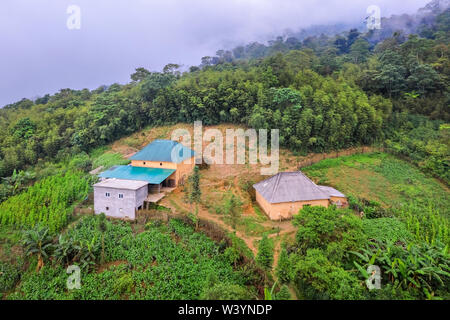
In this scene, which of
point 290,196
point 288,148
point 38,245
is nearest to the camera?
point 38,245

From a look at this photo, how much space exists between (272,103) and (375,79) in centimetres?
1206

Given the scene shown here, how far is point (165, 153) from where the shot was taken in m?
16.0

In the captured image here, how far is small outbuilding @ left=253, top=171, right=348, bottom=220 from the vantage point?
12.7 metres

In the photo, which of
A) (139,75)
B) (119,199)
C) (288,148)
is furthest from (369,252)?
(139,75)

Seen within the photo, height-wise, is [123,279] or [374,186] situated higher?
[374,186]

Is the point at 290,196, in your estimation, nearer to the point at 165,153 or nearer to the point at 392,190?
the point at 392,190

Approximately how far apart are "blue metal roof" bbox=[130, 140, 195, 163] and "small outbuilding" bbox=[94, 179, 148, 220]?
3.17 m

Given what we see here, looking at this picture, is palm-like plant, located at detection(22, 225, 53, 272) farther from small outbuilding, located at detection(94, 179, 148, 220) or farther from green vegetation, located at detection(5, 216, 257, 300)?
small outbuilding, located at detection(94, 179, 148, 220)

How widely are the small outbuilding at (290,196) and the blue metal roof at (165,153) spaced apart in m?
5.99

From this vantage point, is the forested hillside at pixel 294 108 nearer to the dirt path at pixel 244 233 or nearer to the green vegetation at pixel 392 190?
the green vegetation at pixel 392 190

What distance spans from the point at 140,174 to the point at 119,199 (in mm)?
2695
